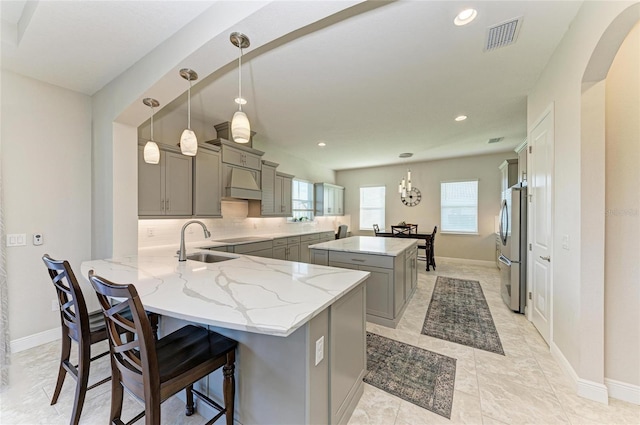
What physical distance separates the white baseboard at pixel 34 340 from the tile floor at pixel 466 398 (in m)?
0.09

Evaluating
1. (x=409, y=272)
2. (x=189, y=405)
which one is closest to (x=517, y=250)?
(x=409, y=272)

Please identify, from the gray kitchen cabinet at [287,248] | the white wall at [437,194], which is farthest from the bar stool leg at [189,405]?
the white wall at [437,194]

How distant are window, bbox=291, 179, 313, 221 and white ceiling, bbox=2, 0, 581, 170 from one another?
227 centimetres

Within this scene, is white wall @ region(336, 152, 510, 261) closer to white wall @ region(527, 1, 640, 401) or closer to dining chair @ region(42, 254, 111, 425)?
white wall @ region(527, 1, 640, 401)

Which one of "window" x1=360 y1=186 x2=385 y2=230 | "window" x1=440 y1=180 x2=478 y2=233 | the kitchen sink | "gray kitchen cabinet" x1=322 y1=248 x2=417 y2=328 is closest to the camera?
the kitchen sink

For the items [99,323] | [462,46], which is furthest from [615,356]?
[99,323]

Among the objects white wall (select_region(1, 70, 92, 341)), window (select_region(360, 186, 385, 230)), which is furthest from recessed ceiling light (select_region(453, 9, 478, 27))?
window (select_region(360, 186, 385, 230))

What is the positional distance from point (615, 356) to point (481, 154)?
5433 millimetres

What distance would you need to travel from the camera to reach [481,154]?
6121mm

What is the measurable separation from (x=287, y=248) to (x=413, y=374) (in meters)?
3.23

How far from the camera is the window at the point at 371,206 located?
7.67 metres

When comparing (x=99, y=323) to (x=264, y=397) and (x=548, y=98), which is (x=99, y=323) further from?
(x=548, y=98)

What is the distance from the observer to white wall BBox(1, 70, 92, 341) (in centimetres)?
236

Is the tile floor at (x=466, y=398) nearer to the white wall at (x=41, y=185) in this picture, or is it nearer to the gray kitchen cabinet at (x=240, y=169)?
the white wall at (x=41, y=185)
